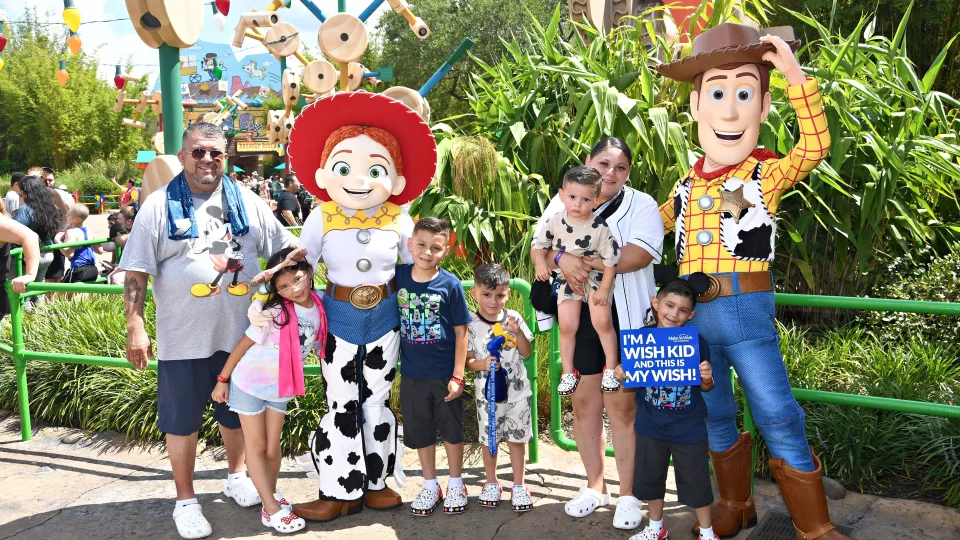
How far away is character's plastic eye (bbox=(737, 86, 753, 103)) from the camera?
10.1ft

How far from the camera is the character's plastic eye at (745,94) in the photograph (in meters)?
3.08

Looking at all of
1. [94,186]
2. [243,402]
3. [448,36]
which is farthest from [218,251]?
[94,186]

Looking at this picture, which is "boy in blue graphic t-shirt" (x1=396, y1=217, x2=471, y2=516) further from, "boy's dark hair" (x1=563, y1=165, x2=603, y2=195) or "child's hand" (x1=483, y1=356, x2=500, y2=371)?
"boy's dark hair" (x1=563, y1=165, x2=603, y2=195)

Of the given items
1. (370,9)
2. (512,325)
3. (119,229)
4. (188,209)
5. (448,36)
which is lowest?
(512,325)

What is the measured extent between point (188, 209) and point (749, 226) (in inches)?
89.3

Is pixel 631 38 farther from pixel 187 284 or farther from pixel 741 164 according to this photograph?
pixel 187 284

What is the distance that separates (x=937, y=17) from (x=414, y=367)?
33.9ft

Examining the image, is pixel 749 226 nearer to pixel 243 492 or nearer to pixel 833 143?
pixel 833 143

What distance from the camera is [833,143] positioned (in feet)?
15.9

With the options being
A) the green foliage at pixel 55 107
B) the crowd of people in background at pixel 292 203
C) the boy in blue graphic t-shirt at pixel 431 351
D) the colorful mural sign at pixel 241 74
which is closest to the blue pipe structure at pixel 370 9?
the crowd of people in background at pixel 292 203

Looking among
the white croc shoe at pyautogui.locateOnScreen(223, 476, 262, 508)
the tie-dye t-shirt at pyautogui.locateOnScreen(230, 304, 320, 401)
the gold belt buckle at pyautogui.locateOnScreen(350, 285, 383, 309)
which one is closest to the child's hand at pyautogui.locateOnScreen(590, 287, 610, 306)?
the gold belt buckle at pyautogui.locateOnScreen(350, 285, 383, 309)

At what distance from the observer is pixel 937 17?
35.1 feet

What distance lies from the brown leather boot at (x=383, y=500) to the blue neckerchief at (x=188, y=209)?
1307 mm

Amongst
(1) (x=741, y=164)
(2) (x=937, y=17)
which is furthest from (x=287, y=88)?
(1) (x=741, y=164)
